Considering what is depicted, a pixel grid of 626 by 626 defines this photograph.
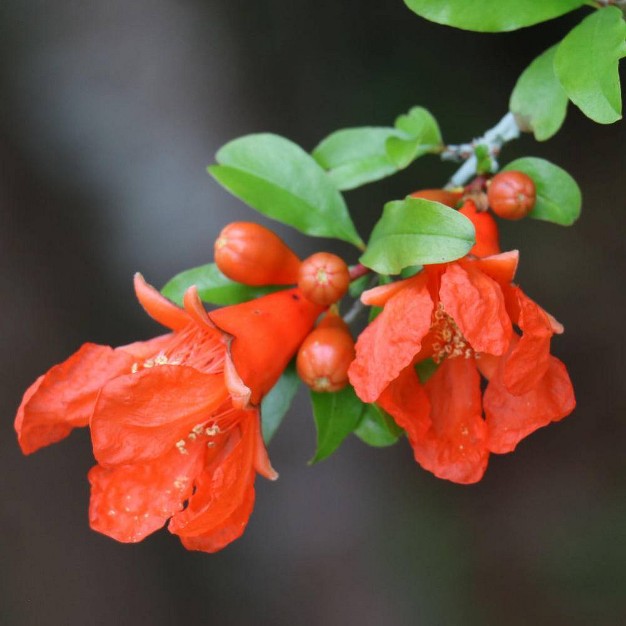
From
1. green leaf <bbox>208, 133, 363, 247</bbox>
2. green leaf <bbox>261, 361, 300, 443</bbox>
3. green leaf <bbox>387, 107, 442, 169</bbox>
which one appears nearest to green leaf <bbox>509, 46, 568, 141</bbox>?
green leaf <bbox>387, 107, 442, 169</bbox>

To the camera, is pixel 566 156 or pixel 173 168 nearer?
pixel 566 156

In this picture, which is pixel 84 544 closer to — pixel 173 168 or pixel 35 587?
pixel 35 587

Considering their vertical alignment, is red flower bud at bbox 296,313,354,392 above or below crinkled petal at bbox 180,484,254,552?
above

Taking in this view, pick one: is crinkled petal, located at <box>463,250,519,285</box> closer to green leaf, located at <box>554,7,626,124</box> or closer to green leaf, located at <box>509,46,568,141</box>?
green leaf, located at <box>554,7,626,124</box>

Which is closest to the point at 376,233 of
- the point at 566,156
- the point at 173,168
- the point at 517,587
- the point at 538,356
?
the point at 538,356

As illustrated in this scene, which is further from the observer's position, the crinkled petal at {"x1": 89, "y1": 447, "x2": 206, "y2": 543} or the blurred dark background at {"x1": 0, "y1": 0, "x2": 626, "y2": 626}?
the blurred dark background at {"x1": 0, "y1": 0, "x2": 626, "y2": 626}

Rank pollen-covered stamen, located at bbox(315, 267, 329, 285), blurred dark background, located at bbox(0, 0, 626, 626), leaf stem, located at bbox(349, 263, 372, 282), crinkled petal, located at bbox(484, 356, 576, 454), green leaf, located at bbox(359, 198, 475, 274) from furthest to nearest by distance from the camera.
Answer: blurred dark background, located at bbox(0, 0, 626, 626) < leaf stem, located at bbox(349, 263, 372, 282) < pollen-covered stamen, located at bbox(315, 267, 329, 285) < crinkled petal, located at bbox(484, 356, 576, 454) < green leaf, located at bbox(359, 198, 475, 274)

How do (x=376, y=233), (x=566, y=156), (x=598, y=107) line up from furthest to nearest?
(x=566, y=156) → (x=376, y=233) → (x=598, y=107)

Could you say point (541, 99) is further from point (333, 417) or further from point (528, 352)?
point (333, 417)
